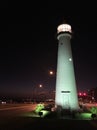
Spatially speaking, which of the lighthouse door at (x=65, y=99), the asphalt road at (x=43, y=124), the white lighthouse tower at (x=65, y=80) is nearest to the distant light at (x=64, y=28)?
the white lighthouse tower at (x=65, y=80)

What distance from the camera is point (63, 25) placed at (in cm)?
2911

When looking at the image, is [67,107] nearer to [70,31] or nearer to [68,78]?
[68,78]

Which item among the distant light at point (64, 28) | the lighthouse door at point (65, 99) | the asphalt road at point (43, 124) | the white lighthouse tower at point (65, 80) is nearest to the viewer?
the asphalt road at point (43, 124)

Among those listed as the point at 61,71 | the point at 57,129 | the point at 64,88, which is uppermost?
the point at 61,71

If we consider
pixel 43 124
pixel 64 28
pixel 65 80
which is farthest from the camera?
Answer: pixel 64 28

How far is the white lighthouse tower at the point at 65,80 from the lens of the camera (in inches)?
Answer: 1011

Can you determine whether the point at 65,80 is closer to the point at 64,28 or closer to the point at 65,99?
the point at 65,99

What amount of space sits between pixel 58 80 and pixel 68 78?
5.60 feet

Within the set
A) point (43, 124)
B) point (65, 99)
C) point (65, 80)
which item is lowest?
point (43, 124)

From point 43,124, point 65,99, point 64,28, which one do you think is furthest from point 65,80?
point 43,124

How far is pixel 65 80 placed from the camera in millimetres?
26047

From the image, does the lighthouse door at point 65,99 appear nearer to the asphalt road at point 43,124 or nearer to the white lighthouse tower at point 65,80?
the white lighthouse tower at point 65,80

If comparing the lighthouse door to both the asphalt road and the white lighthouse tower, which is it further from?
the asphalt road

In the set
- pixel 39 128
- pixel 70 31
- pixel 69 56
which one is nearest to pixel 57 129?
pixel 39 128
